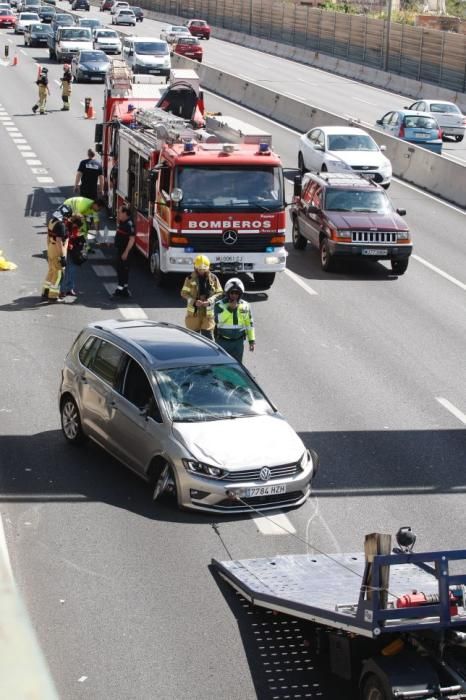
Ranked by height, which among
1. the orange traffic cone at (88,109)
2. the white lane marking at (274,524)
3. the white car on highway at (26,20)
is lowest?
the white car on highway at (26,20)

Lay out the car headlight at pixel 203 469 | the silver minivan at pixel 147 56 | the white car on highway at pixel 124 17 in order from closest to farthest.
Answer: the car headlight at pixel 203 469, the silver minivan at pixel 147 56, the white car on highway at pixel 124 17

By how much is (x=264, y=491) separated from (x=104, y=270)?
42.9 ft

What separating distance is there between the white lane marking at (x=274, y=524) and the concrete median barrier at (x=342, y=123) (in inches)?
893

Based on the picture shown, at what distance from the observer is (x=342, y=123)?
42.4 metres

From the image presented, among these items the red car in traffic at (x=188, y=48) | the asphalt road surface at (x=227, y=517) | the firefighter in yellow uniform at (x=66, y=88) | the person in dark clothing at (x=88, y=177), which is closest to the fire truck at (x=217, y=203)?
the asphalt road surface at (x=227, y=517)

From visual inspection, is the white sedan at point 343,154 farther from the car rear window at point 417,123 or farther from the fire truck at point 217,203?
the fire truck at point 217,203

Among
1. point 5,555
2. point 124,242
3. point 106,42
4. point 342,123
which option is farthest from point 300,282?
point 106,42

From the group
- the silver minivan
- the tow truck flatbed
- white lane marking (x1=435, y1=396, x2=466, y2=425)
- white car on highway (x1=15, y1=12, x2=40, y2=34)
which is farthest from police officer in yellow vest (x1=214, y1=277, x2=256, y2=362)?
white car on highway (x1=15, y1=12, x2=40, y2=34)

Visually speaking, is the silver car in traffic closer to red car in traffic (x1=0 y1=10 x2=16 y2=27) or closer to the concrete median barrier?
the concrete median barrier

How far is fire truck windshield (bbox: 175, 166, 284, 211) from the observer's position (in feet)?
75.2

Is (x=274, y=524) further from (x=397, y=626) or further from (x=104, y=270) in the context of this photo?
(x=104, y=270)

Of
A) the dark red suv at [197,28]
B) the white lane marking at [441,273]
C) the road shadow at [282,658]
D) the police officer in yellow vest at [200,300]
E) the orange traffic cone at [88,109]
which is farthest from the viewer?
the dark red suv at [197,28]

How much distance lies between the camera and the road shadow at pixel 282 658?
9.98 metres

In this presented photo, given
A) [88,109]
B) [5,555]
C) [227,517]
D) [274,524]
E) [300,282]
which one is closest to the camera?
[5,555]
